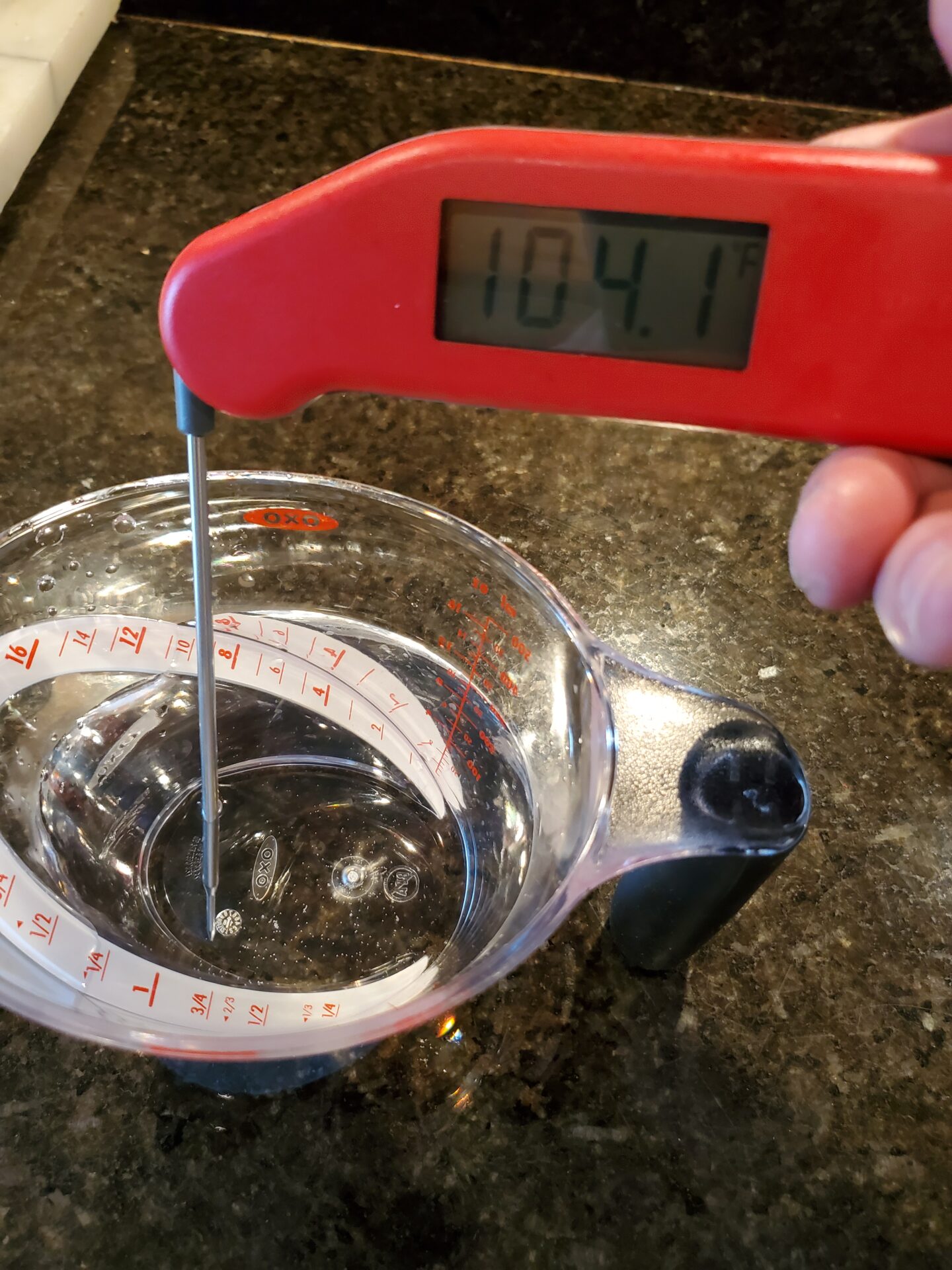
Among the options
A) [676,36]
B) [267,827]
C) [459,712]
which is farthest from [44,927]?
[676,36]

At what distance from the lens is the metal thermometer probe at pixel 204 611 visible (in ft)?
1.42

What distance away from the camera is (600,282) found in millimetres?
402

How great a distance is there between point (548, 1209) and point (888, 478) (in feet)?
1.23

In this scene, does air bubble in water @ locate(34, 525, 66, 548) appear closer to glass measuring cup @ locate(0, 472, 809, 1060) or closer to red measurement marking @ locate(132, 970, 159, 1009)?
glass measuring cup @ locate(0, 472, 809, 1060)

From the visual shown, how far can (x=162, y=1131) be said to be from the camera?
1.64 ft

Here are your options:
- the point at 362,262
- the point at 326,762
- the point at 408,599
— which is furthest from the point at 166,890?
the point at 362,262

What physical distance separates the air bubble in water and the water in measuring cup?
9 cm

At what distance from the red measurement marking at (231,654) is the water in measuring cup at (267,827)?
19 mm

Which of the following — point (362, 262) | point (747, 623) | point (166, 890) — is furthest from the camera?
point (747, 623)

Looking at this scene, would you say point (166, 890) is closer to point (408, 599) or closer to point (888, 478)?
point (408, 599)

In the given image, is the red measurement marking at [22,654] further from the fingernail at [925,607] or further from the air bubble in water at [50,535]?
the fingernail at [925,607]

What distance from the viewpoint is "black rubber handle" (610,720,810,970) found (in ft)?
1.44

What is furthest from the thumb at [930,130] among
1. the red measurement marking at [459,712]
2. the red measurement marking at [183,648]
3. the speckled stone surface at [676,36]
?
the speckled stone surface at [676,36]

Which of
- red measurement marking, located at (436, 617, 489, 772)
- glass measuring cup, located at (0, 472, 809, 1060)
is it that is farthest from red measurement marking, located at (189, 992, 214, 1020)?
red measurement marking, located at (436, 617, 489, 772)
